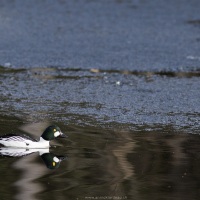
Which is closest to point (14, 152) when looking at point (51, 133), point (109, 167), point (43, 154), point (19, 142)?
point (19, 142)

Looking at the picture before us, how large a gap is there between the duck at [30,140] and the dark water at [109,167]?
10 centimetres

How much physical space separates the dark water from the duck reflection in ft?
0.16

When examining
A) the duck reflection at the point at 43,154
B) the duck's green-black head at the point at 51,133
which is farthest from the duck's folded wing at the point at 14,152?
the duck's green-black head at the point at 51,133

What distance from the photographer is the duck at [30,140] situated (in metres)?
6.58

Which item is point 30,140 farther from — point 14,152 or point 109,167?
point 109,167

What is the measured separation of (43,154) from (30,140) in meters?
0.22

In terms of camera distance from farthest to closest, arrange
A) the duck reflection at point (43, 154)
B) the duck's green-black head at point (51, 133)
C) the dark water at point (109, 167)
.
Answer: the duck's green-black head at point (51, 133) < the duck reflection at point (43, 154) < the dark water at point (109, 167)

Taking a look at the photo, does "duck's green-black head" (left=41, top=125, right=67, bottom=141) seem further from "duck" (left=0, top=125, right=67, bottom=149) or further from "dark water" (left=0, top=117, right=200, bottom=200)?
"dark water" (left=0, top=117, right=200, bottom=200)

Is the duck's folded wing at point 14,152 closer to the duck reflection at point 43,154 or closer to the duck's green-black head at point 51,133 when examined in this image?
the duck reflection at point 43,154

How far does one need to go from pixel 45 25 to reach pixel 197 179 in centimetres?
960

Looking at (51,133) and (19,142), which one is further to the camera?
(51,133)

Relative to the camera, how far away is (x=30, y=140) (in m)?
6.65

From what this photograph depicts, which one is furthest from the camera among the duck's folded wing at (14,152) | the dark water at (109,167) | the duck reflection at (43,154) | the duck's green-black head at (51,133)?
the duck's green-black head at (51,133)

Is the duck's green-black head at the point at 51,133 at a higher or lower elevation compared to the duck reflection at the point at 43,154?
higher
